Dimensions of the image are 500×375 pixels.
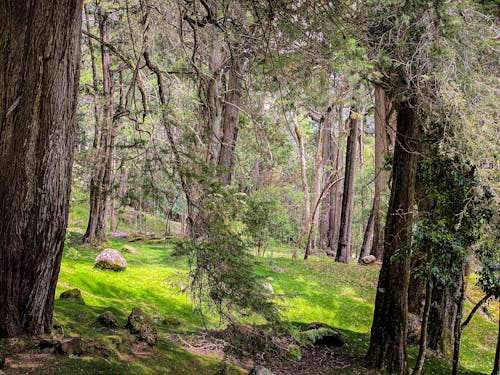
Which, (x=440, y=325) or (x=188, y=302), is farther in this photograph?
(x=188, y=302)

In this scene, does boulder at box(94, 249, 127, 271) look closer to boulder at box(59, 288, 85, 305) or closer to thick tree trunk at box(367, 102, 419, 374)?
boulder at box(59, 288, 85, 305)

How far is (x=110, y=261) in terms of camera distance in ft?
38.0

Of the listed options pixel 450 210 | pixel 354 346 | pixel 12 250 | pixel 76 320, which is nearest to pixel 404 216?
pixel 450 210

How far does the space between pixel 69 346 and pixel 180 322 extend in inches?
167

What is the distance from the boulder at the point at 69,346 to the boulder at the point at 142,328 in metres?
1.38

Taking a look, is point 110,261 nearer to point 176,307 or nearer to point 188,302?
point 188,302

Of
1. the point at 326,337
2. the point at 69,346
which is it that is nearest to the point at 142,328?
the point at 69,346

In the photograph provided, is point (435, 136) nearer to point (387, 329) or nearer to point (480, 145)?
point (480, 145)

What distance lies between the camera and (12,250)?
4.03 meters

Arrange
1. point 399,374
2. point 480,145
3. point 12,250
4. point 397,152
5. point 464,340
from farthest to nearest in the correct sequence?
point 464,340
point 397,152
point 399,374
point 480,145
point 12,250

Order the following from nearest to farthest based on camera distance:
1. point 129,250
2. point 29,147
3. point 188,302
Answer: point 29,147 → point 188,302 → point 129,250

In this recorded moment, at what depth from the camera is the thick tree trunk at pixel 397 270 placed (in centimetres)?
705

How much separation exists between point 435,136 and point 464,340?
608 centimetres

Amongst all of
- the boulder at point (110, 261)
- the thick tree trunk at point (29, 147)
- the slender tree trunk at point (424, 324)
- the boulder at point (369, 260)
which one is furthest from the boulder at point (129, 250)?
the thick tree trunk at point (29, 147)
